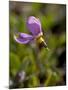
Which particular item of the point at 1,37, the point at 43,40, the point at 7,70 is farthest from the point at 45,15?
the point at 7,70

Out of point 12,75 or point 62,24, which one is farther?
point 62,24

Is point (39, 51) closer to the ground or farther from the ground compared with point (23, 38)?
closer to the ground

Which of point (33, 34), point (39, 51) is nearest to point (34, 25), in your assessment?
point (33, 34)

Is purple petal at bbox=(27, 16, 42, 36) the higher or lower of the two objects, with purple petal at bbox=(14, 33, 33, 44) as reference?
higher

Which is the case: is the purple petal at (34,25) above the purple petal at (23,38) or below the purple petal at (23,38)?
above

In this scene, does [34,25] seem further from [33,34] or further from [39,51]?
[39,51]

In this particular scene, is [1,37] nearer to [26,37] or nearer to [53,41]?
[26,37]
